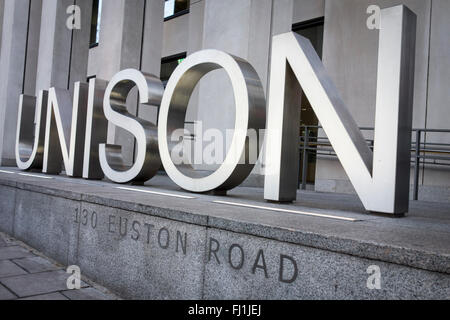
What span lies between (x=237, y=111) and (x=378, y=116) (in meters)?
1.37

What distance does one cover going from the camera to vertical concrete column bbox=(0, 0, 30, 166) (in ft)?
40.1

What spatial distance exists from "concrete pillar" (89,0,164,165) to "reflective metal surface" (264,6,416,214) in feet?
20.6

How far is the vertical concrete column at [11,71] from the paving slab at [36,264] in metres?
9.13

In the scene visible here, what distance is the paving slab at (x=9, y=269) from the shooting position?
11.9 feet

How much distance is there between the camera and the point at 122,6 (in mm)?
9297

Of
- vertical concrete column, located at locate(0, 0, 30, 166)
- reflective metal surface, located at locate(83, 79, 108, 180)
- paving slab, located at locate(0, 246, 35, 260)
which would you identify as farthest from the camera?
vertical concrete column, located at locate(0, 0, 30, 166)

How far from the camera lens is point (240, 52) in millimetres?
6977

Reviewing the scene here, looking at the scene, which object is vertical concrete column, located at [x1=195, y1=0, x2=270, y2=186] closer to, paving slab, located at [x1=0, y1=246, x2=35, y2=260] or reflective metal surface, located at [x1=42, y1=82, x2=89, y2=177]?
reflective metal surface, located at [x1=42, y1=82, x2=89, y2=177]

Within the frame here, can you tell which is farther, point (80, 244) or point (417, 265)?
point (80, 244)

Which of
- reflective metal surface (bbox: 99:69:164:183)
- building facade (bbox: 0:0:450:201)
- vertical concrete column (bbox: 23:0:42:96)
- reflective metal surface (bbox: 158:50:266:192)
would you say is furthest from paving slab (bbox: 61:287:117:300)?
vertical concrete column (bbox: 23:0:42:96)

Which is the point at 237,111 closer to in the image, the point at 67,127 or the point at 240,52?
the point at 240,52

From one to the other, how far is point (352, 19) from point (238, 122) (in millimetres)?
6212
